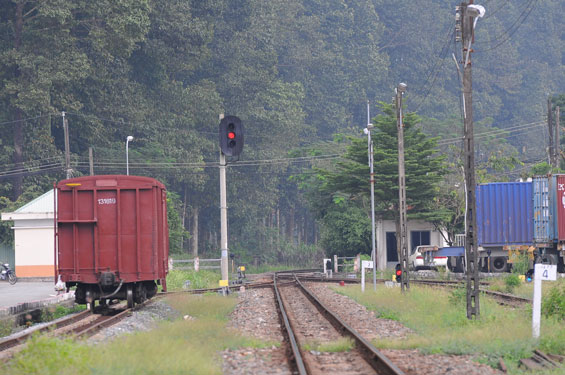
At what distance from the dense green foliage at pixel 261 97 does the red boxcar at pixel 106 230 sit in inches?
1265

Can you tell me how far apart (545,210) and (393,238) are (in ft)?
67.2

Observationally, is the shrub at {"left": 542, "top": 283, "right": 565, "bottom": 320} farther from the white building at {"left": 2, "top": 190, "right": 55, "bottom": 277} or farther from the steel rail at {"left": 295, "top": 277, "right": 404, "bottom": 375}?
the white building at {"left": 2, "top": 190, "right": 55, "bottom": 277}

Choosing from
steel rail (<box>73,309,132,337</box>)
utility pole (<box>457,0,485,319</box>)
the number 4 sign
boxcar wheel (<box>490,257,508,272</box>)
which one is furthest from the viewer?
boxcar wheel (<box>490,257,508,272</box>)

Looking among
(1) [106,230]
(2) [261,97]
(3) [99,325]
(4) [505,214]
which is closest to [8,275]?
(4) [505,214]

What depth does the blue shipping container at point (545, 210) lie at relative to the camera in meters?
37.9

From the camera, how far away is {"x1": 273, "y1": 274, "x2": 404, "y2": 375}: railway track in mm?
12695

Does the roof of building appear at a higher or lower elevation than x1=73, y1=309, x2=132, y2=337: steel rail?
higher

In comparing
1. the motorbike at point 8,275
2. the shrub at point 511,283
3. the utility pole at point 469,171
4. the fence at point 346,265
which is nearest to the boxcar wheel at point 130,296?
the utility pole at point 469,171

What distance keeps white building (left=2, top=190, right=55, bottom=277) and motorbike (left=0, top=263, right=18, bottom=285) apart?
691mm

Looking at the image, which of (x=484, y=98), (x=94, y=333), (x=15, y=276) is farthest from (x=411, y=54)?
(x=94, y=333)

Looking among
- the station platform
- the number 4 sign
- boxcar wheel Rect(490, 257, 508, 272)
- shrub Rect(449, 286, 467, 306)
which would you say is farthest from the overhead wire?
the number 4 sign

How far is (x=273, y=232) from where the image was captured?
292ft

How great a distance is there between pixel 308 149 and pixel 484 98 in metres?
41.9

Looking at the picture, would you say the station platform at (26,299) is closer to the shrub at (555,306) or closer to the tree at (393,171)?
the shrub at (555,306)
